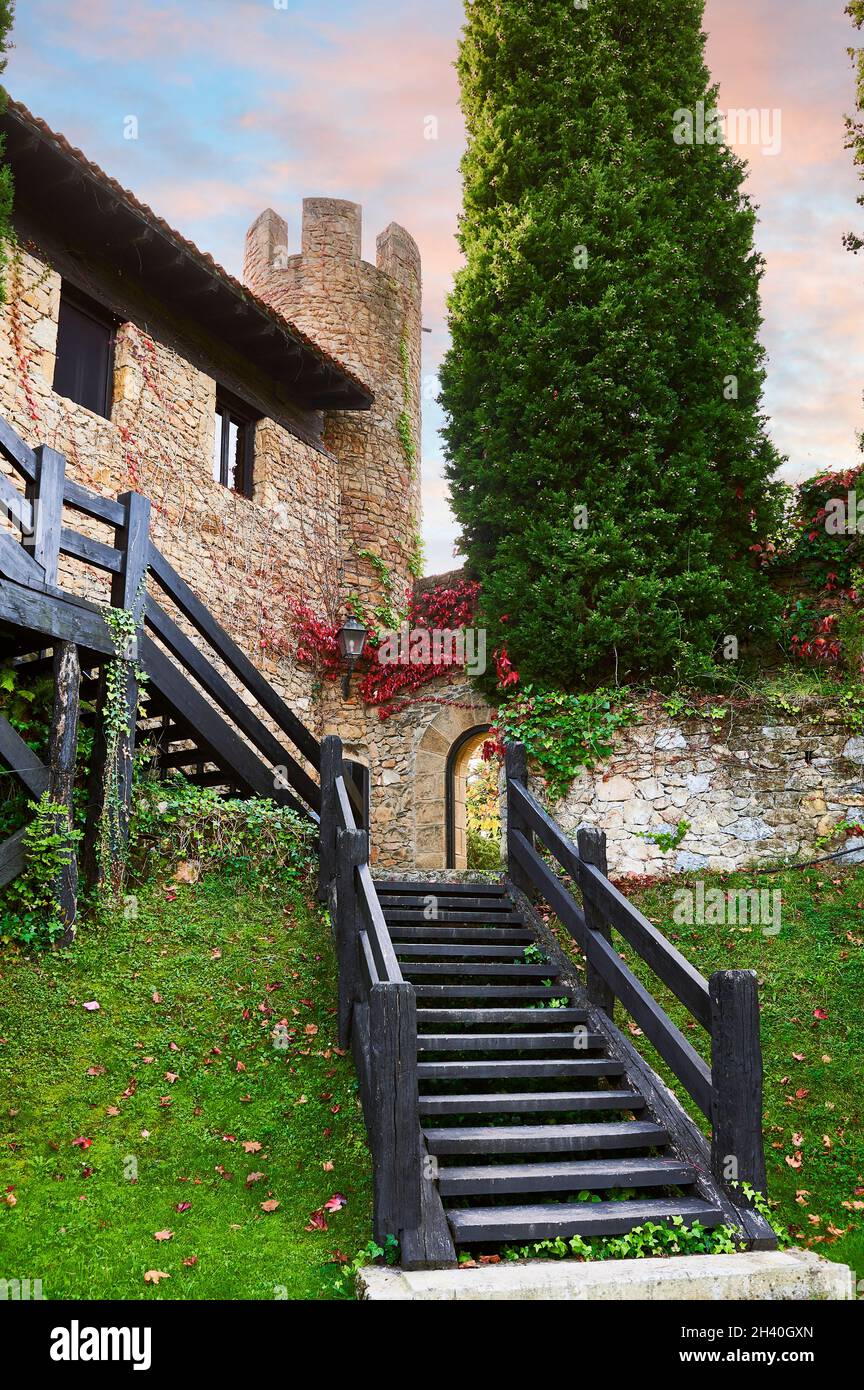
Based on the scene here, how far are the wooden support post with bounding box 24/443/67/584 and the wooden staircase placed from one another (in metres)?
3.26

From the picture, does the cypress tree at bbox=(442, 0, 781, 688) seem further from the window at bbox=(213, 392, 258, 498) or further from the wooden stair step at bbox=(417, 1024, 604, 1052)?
the wooden stair step at bbox=(417, 1024, 604, 1052)

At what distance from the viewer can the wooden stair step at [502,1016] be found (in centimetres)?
501

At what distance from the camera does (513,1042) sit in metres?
4.91

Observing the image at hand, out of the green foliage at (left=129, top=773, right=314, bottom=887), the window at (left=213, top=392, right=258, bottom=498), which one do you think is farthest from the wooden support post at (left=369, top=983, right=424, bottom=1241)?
the window at (left=213, top=392, right=258, bottom=498)

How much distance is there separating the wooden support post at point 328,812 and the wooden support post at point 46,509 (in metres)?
2.24

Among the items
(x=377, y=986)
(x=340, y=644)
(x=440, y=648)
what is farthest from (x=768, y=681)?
(x=377, y=986)

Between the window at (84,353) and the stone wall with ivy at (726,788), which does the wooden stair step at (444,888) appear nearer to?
the stone wall with ivy at (726,788)

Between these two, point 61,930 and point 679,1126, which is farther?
point 61,930

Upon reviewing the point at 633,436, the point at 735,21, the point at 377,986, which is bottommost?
the point at 377,986

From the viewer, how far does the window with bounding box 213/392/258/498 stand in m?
10.8

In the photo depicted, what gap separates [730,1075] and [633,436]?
6.43 meters
